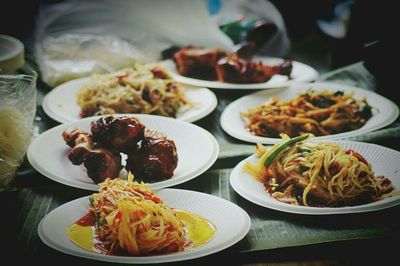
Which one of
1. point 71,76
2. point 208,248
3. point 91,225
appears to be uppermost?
point 208,248

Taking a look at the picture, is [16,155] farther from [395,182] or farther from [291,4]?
[291,4]

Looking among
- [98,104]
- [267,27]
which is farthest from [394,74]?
[98,104]

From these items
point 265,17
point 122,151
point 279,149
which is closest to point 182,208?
point 122,151

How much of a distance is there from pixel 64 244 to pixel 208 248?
484mm

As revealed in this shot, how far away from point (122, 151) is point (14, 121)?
0.50 meters

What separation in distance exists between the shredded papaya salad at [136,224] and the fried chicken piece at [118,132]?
0.39m

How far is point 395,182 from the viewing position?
2604 mm

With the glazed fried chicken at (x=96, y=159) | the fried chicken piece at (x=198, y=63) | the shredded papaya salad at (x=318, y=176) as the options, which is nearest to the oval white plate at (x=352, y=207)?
the shredded papaya salad at (x=318, y=176)

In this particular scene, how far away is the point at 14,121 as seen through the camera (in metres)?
2.71

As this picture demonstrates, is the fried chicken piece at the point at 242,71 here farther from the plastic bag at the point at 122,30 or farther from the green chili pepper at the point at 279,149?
the green chili pepper at the point at 279,149

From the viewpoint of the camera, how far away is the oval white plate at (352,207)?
7.62ft

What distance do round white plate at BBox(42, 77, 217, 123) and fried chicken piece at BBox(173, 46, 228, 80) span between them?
25cm

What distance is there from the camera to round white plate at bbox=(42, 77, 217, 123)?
3.41 metres

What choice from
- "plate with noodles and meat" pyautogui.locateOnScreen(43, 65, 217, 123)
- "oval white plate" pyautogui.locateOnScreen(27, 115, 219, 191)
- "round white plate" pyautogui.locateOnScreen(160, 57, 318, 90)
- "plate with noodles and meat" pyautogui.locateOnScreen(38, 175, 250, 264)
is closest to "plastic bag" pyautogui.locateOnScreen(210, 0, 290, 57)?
"round white plate" pyautogui.locateOnScreen(160, 57, 318, 90)
